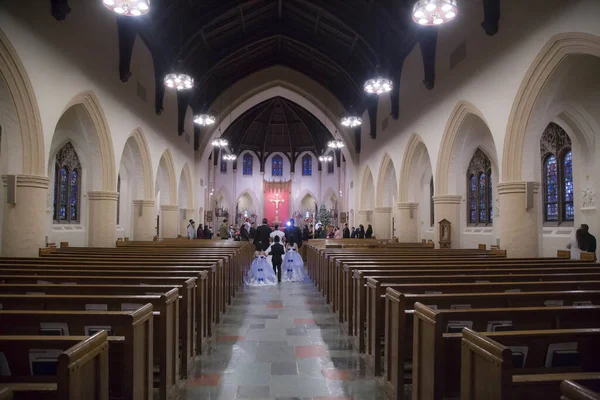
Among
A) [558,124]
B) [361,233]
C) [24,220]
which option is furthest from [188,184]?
[558,124]

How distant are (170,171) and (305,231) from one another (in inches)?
256

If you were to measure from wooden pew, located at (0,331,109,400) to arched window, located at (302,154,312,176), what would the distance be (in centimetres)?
3139

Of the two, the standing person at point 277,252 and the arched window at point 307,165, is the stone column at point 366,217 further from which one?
the arched window at point 307,165

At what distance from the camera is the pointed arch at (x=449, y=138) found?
394 inches

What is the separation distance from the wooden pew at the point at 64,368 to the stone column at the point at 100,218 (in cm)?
951

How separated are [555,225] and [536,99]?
Result: 4846mm

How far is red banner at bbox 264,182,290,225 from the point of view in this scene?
3275 cm

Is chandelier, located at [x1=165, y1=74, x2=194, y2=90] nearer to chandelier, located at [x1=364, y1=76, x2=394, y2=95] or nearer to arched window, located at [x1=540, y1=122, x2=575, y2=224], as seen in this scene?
chandelier, located at [x1=364, y1=76, x2=394, y2=95]

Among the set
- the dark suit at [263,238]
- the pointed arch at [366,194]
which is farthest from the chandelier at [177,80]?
the pointed arch at [366,194]

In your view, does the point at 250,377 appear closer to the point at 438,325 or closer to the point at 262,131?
the point at 438,325

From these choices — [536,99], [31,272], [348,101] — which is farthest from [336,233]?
[31,272]

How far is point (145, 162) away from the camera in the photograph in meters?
14.1

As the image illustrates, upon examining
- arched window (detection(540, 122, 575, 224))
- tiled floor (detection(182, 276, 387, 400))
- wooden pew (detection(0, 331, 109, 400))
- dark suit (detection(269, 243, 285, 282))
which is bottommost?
tiled floor (detection(182, 276, 387, 400))

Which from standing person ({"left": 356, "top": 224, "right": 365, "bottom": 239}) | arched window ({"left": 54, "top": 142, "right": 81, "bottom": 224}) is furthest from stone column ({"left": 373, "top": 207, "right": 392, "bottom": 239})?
arched window ({"left": 54, "top": 142, "right": 81, "bottom": 224})
